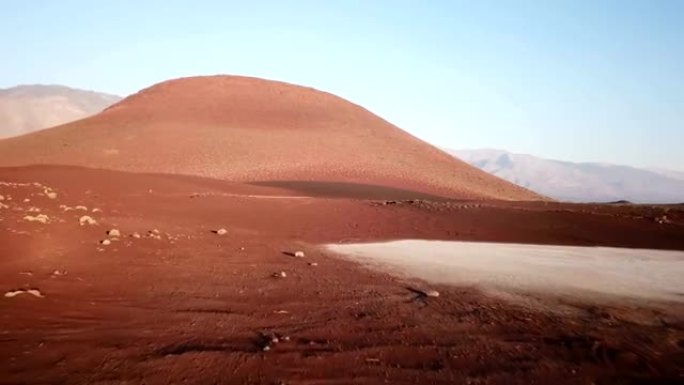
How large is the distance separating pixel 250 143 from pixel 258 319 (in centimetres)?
4952

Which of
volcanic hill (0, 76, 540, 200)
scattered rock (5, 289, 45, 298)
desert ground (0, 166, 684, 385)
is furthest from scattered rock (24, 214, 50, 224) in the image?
volcanic hill (0, 76, 540, 200)

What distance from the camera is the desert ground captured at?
506cm

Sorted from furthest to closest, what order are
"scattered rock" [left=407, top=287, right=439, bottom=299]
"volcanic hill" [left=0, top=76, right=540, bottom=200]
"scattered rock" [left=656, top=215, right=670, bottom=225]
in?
"volcanic hill" [left=0, top=76, right=540, bottom=200]
"scattered rock" [left=656, top=215, right=670, bottom=225]
"scattered rock" [left=407, top=287, right=439, bottom=299]

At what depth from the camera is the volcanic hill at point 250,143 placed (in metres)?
48.5

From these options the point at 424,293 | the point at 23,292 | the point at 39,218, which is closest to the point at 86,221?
the point at 39,218

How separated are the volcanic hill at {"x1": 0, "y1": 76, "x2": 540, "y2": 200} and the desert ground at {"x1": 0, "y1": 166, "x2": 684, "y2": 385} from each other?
34.5 metres

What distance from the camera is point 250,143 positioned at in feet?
181

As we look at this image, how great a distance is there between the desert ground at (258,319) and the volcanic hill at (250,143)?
113ft

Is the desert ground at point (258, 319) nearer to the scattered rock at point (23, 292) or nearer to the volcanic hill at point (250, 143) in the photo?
the scattered rock at point (23, 292)

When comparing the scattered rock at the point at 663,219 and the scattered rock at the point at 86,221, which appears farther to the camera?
the scattered rock at the point at 663,219

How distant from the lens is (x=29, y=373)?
4598 millimetres

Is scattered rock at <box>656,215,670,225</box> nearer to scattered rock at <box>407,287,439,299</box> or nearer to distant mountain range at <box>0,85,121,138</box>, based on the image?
scattered rock at <box>407,287,439,299</box>

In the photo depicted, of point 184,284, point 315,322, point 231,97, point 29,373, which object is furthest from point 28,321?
point 231,97

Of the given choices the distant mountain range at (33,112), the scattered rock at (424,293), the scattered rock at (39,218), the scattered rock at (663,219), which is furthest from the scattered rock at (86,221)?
the distant mountain range at (33,112)
